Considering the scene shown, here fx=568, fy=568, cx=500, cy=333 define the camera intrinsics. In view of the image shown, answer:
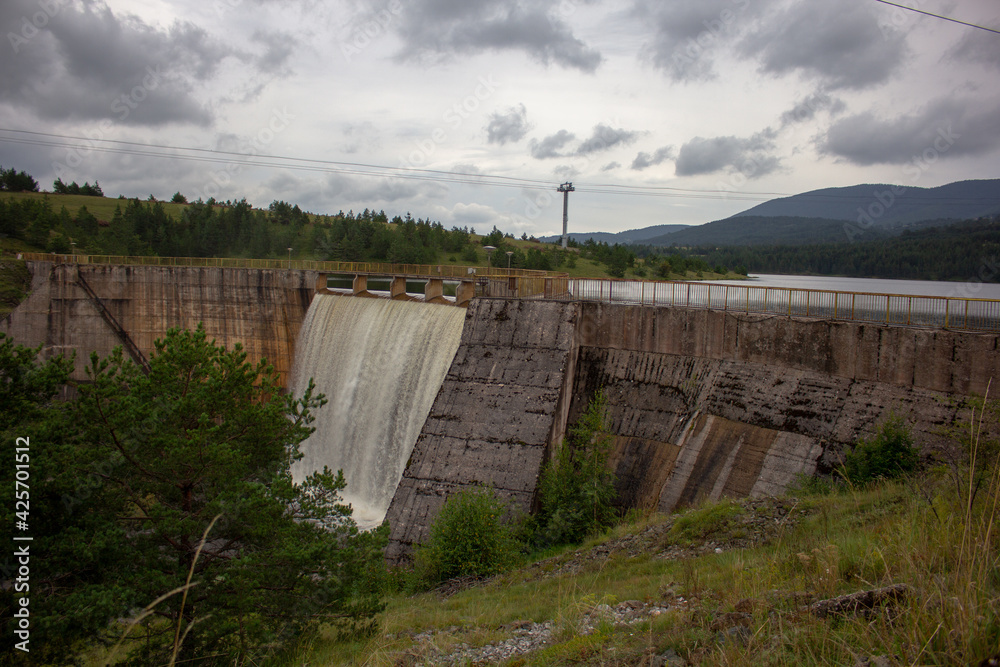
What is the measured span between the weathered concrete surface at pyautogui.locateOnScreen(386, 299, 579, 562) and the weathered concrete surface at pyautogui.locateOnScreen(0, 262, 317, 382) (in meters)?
22.3

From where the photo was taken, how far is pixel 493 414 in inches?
691

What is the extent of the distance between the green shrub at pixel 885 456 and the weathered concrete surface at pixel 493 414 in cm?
770

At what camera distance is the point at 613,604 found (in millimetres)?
6531

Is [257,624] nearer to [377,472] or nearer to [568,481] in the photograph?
[568,481]

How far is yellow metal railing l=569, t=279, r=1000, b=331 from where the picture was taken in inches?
540

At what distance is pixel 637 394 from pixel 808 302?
5.58 m

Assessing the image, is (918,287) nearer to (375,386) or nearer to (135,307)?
(375,386)

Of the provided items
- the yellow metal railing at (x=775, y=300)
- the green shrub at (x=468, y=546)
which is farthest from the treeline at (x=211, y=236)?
the green shrub at (x=468, y=546)

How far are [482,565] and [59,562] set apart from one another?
7944 millimetres

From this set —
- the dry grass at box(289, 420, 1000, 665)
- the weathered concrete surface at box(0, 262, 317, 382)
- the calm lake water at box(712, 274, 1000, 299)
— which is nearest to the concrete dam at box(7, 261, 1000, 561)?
the calm lake water at box(712, 274, 1000, 299)

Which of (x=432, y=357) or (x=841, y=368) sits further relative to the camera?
(x=432, y=357)

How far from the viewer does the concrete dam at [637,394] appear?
1397 cm

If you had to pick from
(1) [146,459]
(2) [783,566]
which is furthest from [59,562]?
(2) [783,566]

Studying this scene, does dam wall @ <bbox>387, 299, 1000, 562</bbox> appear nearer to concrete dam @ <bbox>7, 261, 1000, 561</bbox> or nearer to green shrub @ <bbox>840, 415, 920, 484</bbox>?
concrete dam @ <bbox>7, 261, 1000, 561</bbox>
